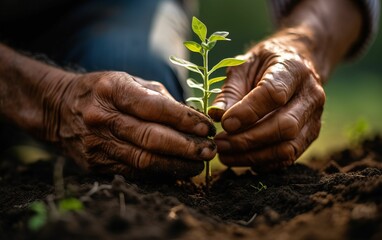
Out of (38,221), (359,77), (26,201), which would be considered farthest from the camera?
(359,77)

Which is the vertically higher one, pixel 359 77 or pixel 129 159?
pixel 129 159

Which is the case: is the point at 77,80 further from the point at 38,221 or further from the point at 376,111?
the point at 376,111

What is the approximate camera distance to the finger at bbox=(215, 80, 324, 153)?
2.07 metres

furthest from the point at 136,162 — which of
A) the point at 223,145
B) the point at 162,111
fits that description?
the point at 223,145

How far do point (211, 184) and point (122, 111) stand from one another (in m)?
0.56

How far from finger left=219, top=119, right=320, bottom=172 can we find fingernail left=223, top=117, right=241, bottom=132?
21 centimetres

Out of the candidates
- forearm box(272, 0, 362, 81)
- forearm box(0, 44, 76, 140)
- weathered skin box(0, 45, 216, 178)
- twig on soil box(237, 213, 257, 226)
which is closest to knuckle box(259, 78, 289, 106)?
weathered skin box(0, 45, 216, 178)

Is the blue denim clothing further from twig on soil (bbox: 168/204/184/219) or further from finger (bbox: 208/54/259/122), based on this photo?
twig on soil (bbox: 168/204/184/219)

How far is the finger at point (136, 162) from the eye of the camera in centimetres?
200

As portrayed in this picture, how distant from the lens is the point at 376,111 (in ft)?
20.9

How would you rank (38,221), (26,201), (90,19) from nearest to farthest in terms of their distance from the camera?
(38,221) → (26,201) → (90,19)

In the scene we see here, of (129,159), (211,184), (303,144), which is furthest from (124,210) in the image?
(303,144)

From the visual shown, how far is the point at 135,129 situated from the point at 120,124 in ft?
0.25

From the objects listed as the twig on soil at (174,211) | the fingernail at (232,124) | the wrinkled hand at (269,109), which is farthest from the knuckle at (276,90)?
the twig on soil at (174,211)
